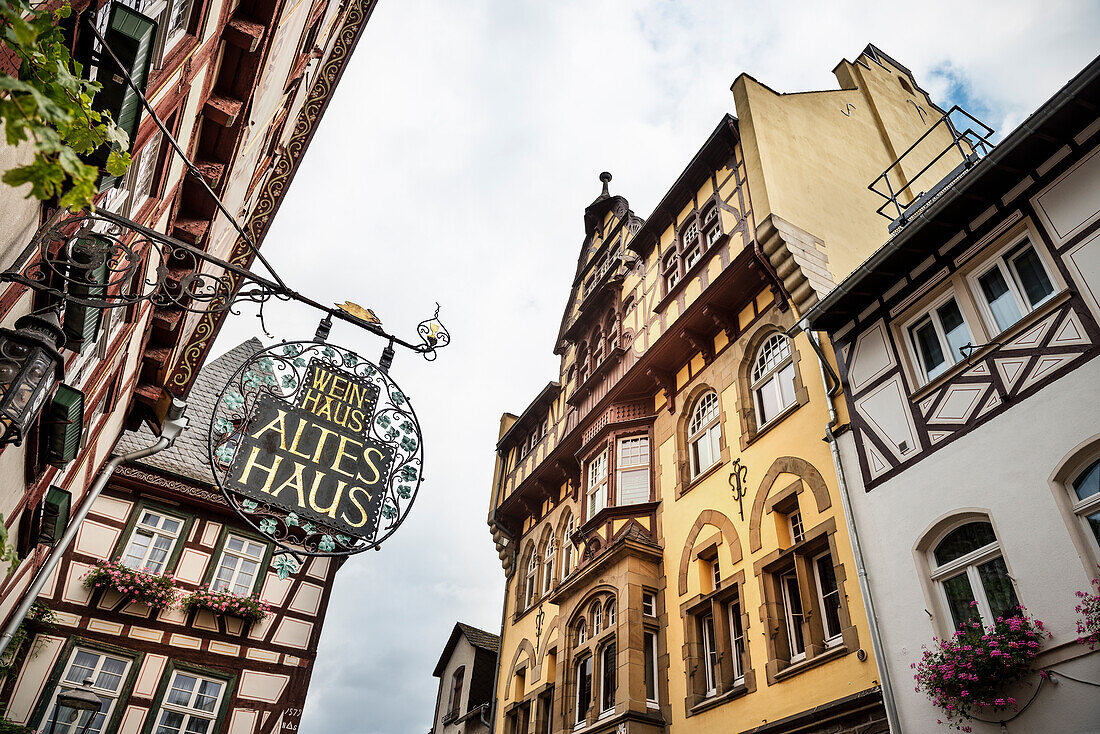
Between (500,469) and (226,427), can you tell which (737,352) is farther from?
(500,469)

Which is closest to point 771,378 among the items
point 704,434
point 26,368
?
point 704,434

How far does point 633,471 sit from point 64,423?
420 inches

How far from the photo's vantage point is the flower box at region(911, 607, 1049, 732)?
21.6 ft

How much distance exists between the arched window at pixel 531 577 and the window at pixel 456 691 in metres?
4.42

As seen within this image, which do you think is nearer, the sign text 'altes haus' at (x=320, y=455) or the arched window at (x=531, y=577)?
the sign text 'altes haus' at (x=320, y=455)

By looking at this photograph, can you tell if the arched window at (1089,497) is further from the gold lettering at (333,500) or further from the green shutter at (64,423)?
the green shutter at (64,423)

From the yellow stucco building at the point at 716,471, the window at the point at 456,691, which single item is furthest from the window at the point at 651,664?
the window at the point at 456,691

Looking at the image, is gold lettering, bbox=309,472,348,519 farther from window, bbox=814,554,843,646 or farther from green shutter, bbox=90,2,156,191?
window, bbox=814,554,843,646

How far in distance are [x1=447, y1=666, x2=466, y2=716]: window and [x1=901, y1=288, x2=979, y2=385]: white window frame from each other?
1692cm

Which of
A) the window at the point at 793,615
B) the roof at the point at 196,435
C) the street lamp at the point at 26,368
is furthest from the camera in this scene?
the roof at the point at 196,435

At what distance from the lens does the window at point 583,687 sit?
13625 mm

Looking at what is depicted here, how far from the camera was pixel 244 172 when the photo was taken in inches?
452

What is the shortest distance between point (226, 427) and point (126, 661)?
13112 millimetres

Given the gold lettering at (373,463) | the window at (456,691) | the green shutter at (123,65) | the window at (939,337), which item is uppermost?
the window at (939,337)
